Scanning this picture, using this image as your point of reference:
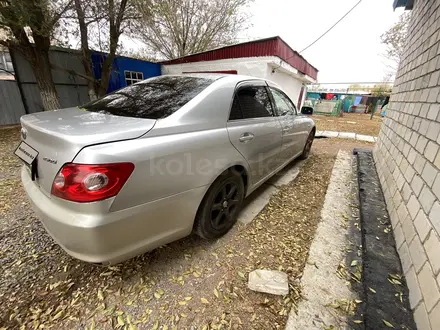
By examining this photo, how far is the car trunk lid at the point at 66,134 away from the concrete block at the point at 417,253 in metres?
2.17

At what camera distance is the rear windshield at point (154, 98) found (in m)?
1.65

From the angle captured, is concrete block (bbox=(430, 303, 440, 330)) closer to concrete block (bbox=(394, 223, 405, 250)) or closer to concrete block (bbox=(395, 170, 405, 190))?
concrete block (bbox=(394, 223, 405, 250))

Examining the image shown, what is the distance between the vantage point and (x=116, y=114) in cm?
166

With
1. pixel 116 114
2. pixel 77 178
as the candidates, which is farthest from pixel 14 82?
pixel 77 178

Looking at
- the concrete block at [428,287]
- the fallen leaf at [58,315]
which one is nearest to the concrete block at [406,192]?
the concrete block at [428,287]

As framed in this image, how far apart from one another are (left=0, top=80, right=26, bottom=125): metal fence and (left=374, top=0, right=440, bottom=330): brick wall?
1068 cm

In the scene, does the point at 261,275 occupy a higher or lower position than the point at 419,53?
lower

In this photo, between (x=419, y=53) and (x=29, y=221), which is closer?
(x=29, y=221)

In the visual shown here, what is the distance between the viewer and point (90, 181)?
3.77 ft

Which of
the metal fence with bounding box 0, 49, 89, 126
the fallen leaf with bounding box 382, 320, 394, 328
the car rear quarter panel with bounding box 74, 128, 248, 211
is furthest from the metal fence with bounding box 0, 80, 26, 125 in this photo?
the fallen leaf with bounding box 382, 320, 394, 328

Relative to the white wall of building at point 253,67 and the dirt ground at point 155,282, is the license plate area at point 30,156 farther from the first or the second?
the white wall of building at point 253,67

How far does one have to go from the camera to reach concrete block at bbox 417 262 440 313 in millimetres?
1261

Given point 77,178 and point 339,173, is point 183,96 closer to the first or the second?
point 77,178

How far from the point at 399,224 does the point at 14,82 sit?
10.9m
